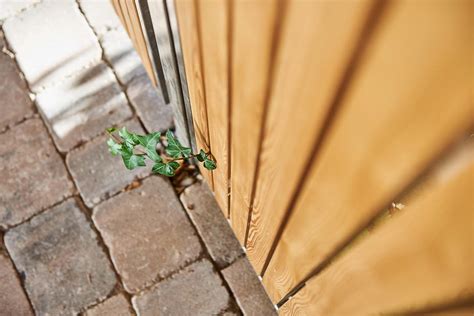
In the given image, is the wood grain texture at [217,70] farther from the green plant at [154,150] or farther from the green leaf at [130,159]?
the green leaf at [130,159]

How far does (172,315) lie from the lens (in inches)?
83.2

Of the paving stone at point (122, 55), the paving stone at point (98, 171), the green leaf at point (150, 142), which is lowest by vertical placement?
the green leaf at point (150, 142)

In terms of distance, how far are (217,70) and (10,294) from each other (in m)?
1.81

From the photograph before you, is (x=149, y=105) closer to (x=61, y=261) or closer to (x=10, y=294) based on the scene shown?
(x=61, y=261)

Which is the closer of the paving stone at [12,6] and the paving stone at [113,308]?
the paving stone at [113,308]

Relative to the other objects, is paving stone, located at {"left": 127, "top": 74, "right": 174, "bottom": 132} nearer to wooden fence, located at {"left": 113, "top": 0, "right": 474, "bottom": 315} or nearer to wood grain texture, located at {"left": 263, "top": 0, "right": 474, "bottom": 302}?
wooden fence, located at {"left": 113, "top": 0, "right": 474, "bottom": 315}

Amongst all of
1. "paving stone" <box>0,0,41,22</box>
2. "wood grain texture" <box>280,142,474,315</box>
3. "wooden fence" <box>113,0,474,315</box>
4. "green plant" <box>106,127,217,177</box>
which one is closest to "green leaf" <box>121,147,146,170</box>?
"green plant" <box>106,127,217,177</box>

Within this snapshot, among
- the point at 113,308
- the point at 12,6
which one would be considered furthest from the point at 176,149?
the point at 12,6

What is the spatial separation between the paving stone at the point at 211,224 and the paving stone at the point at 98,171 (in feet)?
0.97

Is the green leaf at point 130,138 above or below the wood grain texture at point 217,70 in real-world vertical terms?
above

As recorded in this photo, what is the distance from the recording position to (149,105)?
2.52 meters

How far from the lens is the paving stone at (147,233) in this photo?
220 centimetres

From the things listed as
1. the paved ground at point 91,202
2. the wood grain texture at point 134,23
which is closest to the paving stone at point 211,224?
the paved ground at point 91,202

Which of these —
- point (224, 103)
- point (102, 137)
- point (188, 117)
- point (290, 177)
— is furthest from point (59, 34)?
point (290, 177)
